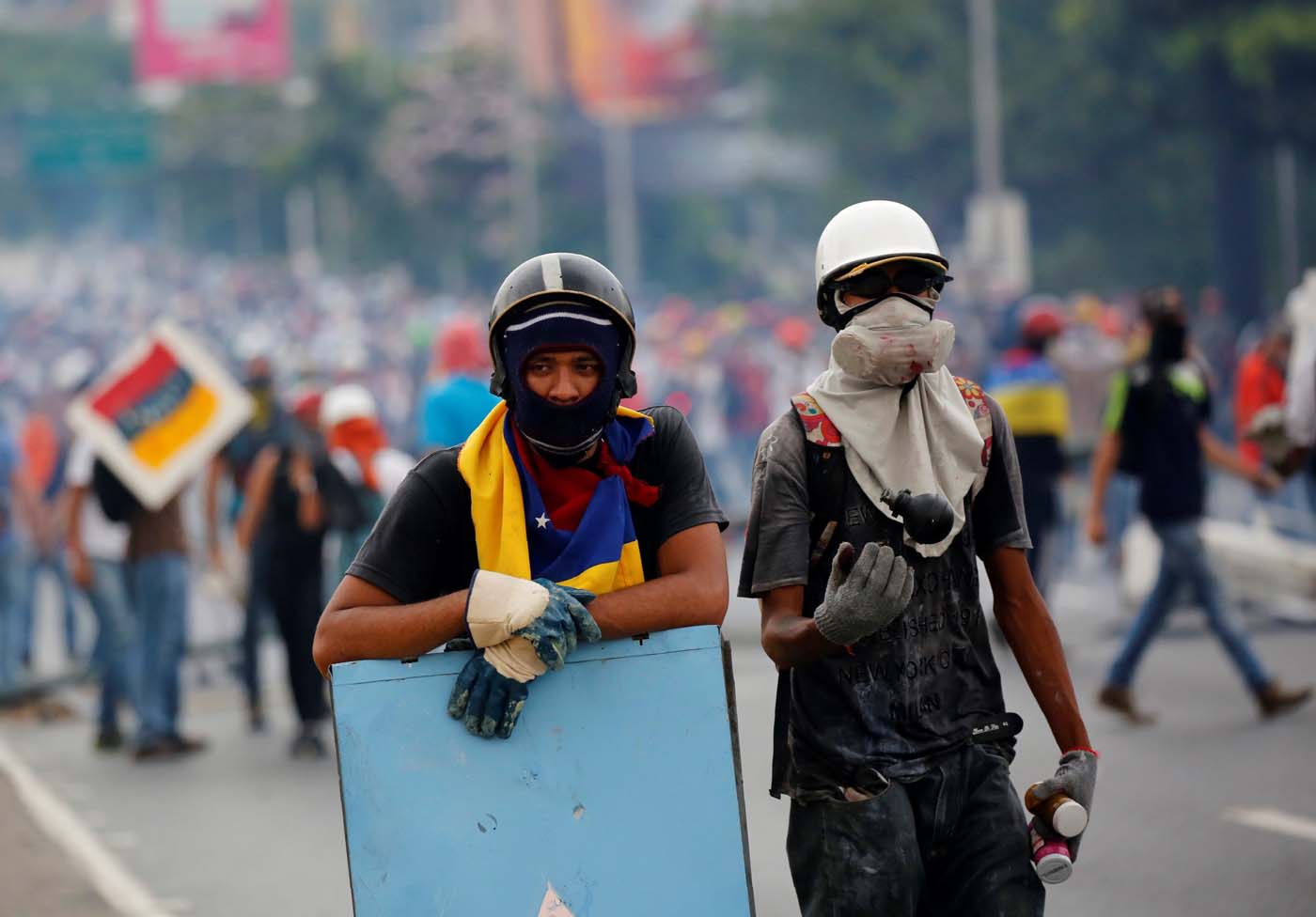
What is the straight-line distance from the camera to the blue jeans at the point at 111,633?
Result: 35.8 feet

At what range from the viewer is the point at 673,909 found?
11.4 ft

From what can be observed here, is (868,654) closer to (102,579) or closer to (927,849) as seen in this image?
(927,849)

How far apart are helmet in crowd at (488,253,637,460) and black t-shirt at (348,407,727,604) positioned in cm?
15

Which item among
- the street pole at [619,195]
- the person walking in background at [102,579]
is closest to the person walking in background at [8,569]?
the person walking in background at [102,579]

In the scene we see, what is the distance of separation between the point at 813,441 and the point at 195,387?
7943 millimetres

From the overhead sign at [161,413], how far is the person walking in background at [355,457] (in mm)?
808

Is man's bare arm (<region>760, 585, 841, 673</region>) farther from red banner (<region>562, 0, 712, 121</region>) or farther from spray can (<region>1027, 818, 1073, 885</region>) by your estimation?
red banner (<region>562, 0, 712, 121</region>)

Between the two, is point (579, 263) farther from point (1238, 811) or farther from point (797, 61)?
point (797, 61)

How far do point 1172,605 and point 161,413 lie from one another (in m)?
4.92

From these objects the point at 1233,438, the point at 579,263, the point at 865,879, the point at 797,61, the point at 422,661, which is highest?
the point at 797,61

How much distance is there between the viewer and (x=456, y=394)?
8.72 metres

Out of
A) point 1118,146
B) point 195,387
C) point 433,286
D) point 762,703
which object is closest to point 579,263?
point 762,703

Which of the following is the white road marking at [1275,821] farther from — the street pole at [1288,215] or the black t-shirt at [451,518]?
the street pole at [1288,215]

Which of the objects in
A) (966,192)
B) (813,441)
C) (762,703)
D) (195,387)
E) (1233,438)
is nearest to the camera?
(813,441)
